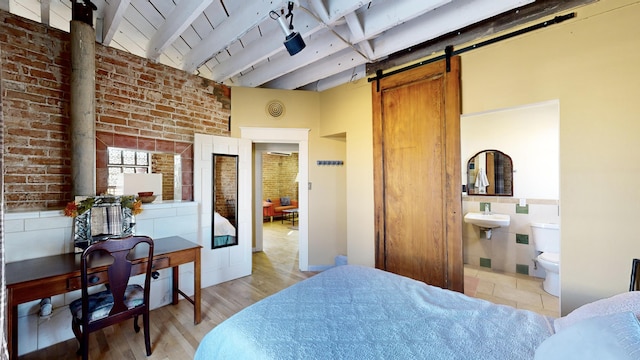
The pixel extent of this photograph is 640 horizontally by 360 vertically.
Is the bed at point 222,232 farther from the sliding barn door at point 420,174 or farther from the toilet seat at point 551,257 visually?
the toilet seat at point 551,257

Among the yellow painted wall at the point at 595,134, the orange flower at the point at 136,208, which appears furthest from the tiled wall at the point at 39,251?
the yellow painted wall at the point at 595,134

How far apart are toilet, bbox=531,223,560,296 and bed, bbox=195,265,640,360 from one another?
2.00 meters

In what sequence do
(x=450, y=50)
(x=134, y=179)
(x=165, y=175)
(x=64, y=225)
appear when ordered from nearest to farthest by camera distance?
(x=64, y=225), (x=450, y=50), (x=134, y=179), (x=165, y=175)

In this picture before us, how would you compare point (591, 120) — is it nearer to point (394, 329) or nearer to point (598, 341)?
point (598, 341)

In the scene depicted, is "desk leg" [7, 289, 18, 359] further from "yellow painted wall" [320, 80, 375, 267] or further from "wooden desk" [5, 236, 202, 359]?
"yellow painted wall" [320, 80, 375, 267]

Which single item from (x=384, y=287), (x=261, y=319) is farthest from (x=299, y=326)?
(x=384, y=287)

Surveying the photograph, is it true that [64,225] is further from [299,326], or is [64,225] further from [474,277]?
[474,277]

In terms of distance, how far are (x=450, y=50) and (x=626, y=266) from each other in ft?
6.95

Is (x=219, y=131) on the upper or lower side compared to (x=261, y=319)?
upper

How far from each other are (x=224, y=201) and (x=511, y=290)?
3.76m

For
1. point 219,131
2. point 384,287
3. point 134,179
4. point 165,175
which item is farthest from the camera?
point 219,131

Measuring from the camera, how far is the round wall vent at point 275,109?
362 cm

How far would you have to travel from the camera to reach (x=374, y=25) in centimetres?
217

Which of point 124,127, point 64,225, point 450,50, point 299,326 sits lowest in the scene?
point 299,326
